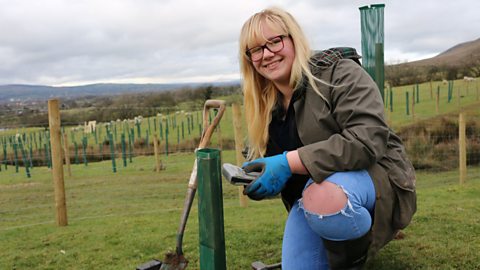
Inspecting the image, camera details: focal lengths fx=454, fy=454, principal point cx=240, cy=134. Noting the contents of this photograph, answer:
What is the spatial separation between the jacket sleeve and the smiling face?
35 centimetres

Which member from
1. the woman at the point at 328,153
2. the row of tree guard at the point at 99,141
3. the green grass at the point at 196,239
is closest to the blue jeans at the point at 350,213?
the woman at the point at 328,153

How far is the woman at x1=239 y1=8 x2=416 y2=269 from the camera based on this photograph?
187cm

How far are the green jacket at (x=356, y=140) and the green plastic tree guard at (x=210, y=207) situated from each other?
420mm

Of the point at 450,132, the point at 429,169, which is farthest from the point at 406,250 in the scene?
the point at 450,132

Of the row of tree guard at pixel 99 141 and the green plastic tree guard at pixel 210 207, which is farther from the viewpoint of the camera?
the row of tree guard at pixel 99 141

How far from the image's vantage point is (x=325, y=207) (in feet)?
6.17

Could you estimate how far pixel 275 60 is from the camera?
2203mm

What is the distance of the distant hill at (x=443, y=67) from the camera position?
72.4ft

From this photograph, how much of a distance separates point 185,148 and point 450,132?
33.8 feet

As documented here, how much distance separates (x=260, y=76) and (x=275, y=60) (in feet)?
0.95

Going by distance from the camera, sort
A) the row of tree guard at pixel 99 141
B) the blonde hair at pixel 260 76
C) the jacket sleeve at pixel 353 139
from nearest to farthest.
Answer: the jacket sleeve at pixel 353 139 → the blonde hair at pixel 260 76 → the row of tree guard at pixel 99 141

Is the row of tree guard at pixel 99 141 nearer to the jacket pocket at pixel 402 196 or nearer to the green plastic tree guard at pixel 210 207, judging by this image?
the green plastic tree guard at pixel 210 207

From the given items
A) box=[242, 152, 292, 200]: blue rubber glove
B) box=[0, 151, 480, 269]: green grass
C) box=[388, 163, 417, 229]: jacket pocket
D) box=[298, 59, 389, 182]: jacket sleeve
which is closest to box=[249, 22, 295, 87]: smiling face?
box=[298, 59, 389, 182]: jacket sleeve

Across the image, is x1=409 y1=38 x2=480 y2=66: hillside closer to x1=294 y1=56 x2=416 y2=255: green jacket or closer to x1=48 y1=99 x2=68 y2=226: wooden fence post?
x1=48 y1=99 x2=68 y2=226: wooden fence post
